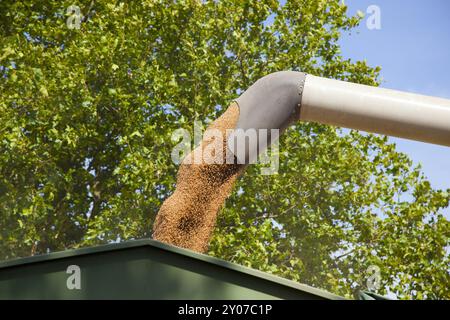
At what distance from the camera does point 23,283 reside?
14.3 feet

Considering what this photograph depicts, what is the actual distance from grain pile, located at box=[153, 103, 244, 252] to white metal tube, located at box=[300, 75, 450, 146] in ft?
4.85

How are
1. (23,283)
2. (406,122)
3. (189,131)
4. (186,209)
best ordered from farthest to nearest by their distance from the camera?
(189,131)
(186,209)
(406,122)
(23,283)

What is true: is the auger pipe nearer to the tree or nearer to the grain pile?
the grain pile

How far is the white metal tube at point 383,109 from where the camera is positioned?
9.00 meters

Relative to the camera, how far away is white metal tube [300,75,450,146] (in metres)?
9.00

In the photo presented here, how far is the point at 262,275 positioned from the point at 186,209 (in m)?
5.55

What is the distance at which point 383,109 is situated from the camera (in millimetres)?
9055

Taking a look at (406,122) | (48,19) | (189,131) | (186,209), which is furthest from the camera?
(48,19)

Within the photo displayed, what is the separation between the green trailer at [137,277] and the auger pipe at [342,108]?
5275 millimetres

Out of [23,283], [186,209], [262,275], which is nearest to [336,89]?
[186,209]

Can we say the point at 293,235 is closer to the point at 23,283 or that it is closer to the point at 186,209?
the point at 186,209
